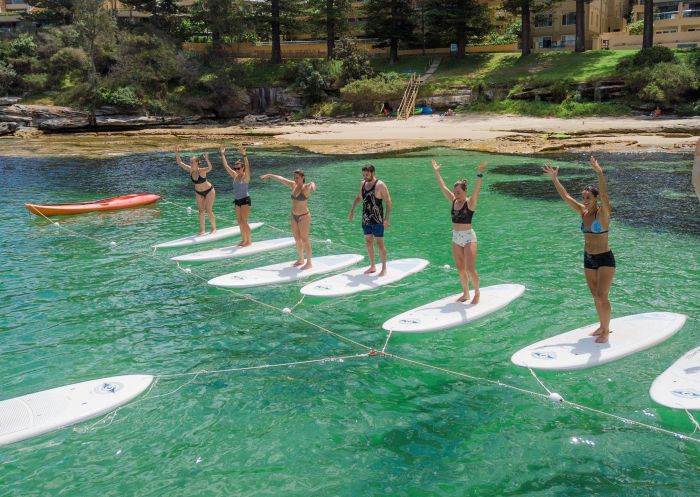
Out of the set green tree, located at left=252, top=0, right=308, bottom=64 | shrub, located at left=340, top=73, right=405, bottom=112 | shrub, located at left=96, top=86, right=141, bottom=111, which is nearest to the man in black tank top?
shrub, located at left=340, top=73, right=405, bottom=112

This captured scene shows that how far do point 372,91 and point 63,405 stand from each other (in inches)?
1759

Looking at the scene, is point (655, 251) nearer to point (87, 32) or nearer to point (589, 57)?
point (589, 57)

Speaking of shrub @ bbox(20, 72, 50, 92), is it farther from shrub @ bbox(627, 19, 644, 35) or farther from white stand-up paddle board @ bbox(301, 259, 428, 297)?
shrub @ bbox(627, 19, 644, 35)

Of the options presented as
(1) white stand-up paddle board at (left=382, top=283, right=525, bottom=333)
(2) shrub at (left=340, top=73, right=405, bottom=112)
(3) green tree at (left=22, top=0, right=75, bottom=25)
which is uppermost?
(3) green tree at (left=22, top=0, right=75, bottom=25)

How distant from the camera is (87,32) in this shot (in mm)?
53094

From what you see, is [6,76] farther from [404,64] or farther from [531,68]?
[531,68]

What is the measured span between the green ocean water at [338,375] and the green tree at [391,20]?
143 feet

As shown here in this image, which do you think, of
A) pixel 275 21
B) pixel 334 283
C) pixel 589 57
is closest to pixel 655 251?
pixel 334 283

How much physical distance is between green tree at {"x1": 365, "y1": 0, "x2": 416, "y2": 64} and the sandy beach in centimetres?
1352

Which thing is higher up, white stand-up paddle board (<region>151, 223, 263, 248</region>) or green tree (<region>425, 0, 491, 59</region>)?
green tree (<region>425, 0, 491, 59</region>)

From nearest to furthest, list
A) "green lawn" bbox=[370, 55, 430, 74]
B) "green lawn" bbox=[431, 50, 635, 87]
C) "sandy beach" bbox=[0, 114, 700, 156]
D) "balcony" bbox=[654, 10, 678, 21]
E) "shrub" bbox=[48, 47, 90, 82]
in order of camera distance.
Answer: "sandy beach" bbox=[0, 114, 700, 156] → "green lawn" bbox=[431, 50, 635, 87] → "shrub" bbox=[48, 47, 90, 82] → "green lawn" bbox=[370, 55, 430, 74] → "balcony" bbox=[654, 10, 678, 21]

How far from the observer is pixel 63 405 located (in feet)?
26.1

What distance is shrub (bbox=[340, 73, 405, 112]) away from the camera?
4981cm

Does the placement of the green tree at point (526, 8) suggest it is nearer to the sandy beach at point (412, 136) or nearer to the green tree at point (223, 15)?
the sandy beach at point (412, 136)
